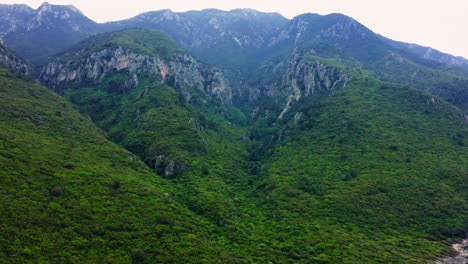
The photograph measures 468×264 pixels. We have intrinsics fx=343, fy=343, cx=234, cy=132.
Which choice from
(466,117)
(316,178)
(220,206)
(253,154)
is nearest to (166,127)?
(253,154)

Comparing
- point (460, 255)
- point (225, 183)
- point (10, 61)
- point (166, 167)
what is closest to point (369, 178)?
point (460, 255)

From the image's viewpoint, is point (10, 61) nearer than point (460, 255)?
No

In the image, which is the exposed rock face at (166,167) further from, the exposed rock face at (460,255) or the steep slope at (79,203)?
the exposed rock face at (460,255)

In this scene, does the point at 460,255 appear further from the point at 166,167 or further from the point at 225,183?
the point at 166,167

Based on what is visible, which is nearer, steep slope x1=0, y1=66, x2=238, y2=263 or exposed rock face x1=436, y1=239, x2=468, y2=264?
steep slope x1=0, y1=66, x2=238, y2=263

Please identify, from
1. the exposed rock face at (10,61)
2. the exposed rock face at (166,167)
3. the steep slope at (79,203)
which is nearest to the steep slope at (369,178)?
the steep slope at (79,203)

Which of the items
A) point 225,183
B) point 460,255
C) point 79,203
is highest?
point 79,203

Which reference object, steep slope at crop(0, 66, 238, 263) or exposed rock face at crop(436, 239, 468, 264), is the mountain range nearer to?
steep slope at crop(0, 66, 238, 263)

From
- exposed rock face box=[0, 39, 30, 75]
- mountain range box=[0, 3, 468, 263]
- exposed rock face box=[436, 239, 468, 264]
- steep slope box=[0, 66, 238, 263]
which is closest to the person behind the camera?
steep slope box=[0, 66, 238, 263]

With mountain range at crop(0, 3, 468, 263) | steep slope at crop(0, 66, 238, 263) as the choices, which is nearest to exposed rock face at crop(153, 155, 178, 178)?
mountain range at crop(0, 3, 468, 263)

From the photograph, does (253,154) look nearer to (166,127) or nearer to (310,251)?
(166,127)
